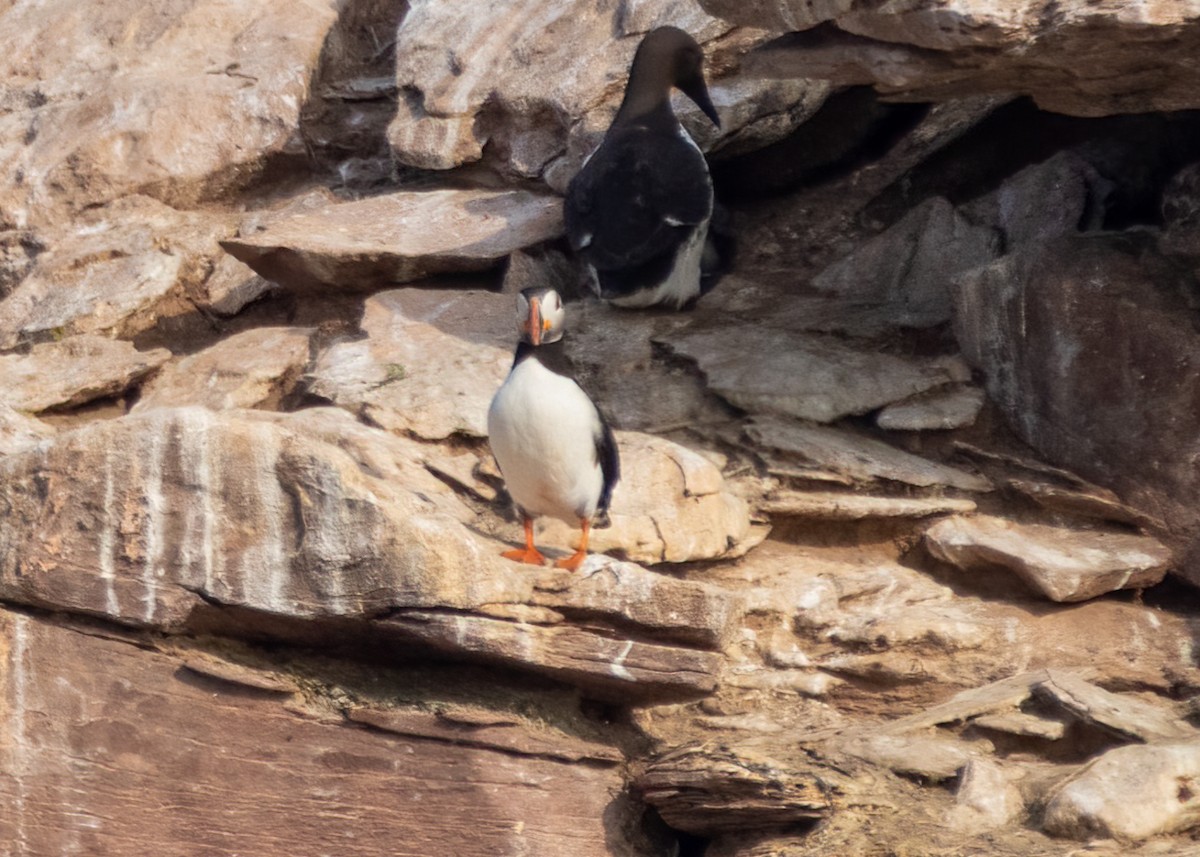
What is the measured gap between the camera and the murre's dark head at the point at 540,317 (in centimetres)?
531

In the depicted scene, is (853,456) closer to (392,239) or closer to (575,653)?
(575,653)

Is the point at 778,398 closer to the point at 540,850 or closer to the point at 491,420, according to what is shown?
the point at 491,420

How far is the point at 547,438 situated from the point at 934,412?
1.80 m

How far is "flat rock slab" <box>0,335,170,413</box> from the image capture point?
650 centimetres

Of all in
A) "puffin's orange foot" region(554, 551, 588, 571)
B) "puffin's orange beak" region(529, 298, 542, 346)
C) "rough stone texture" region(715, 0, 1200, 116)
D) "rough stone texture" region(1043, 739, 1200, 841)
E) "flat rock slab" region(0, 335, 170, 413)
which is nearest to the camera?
"rough stone texture" region(1043, 739, 1200, 841)

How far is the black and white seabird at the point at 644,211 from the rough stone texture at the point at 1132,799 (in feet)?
10.1

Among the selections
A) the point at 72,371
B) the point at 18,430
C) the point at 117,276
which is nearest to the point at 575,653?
the point at 18,430

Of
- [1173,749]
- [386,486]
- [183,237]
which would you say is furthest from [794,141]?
[1173,749]

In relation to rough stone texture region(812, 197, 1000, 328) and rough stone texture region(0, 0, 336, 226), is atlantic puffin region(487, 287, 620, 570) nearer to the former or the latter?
rough stone texture region(812, 197, 1000, 328)

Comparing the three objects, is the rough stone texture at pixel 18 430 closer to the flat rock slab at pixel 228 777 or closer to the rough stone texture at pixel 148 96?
the flat rock slab at pixel 228 777

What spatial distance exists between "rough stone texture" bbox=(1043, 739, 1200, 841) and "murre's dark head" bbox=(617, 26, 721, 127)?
377cm

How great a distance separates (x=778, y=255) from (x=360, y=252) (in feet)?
6.17

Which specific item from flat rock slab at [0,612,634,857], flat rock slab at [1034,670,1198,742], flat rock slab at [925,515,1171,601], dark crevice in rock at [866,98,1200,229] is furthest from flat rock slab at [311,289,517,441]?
flat rock slab at [1034,670,1198,742]

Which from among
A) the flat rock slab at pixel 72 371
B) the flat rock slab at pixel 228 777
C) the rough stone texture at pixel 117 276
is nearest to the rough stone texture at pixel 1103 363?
the flat rock slab at pixel 228 777
